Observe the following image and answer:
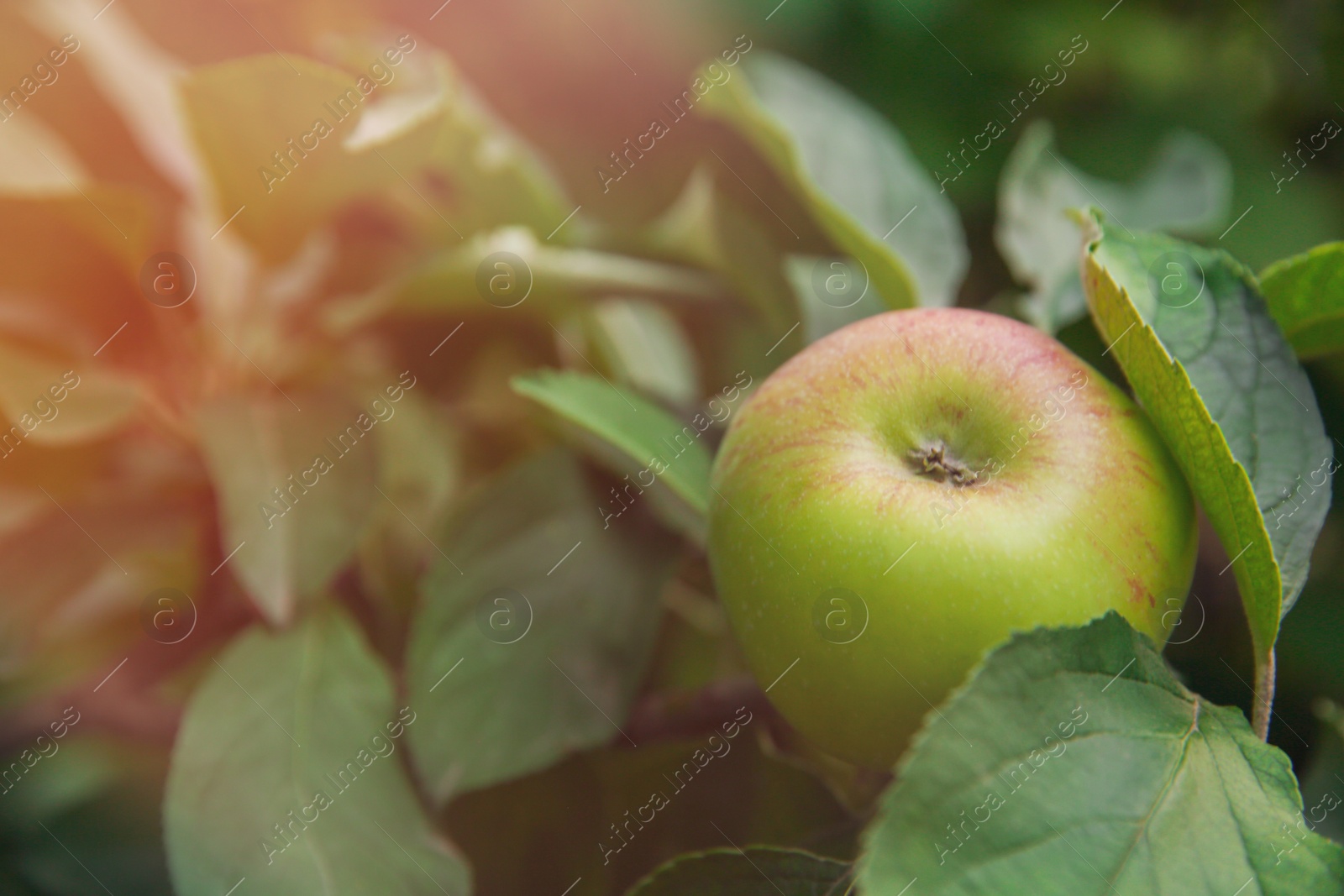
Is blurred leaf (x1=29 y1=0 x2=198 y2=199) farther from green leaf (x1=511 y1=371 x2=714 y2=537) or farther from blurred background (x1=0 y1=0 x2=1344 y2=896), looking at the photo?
green leaf (x1=511 y1=371 x2=714 y2=537)

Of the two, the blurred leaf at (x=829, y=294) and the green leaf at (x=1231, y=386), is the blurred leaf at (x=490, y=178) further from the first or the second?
the green leaf at (x=1231, y=386)

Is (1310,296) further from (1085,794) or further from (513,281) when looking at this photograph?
(513,281)

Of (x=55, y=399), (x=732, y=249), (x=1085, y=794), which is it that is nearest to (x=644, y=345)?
(x=732, y=249)

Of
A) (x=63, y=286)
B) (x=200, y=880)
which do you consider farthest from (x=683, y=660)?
(x=63, y=286)

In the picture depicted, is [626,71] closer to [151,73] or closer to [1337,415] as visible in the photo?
[151,73]

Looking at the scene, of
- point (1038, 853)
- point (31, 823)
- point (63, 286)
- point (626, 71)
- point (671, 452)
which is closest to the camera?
point (1038, 853)

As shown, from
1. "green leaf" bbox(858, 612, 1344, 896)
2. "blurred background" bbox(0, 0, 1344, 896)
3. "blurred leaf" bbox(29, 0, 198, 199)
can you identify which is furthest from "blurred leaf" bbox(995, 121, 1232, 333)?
"blurred leaf" bbox(29, 0, 198, 199)

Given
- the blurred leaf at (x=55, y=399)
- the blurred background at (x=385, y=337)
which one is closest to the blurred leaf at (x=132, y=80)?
the blurred background at (x=385, y=337)
